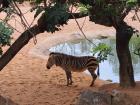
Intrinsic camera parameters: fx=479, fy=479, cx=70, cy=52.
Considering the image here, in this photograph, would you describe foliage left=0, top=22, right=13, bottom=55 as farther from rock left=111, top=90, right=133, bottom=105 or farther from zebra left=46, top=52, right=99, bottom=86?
zebra left=46, top=52, right=99, bottom=86

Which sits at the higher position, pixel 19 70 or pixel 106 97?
pixel 19 70

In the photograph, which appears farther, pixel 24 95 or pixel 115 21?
pixel 24 95

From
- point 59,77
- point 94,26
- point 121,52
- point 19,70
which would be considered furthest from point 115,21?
point 94,26

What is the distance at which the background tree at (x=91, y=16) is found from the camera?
549 centimetres

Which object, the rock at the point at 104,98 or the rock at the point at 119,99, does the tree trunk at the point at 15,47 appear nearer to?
the rock at the point at 104,98

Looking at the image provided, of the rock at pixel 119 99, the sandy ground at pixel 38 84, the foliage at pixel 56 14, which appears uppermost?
the foliage at pixel 56 14

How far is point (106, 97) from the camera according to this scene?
786cm

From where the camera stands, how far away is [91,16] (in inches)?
287

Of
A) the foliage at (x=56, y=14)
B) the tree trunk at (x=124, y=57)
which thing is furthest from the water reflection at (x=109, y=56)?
the foliage at (x=56, y=14)

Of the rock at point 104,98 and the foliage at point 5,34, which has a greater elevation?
the foliage at point 5,34

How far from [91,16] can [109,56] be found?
8.11 meters

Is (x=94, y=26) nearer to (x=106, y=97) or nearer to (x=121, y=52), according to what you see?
(x=121, y=52)

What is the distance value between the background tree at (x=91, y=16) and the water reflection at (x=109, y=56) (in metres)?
2.76

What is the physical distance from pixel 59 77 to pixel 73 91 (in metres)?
1.69
